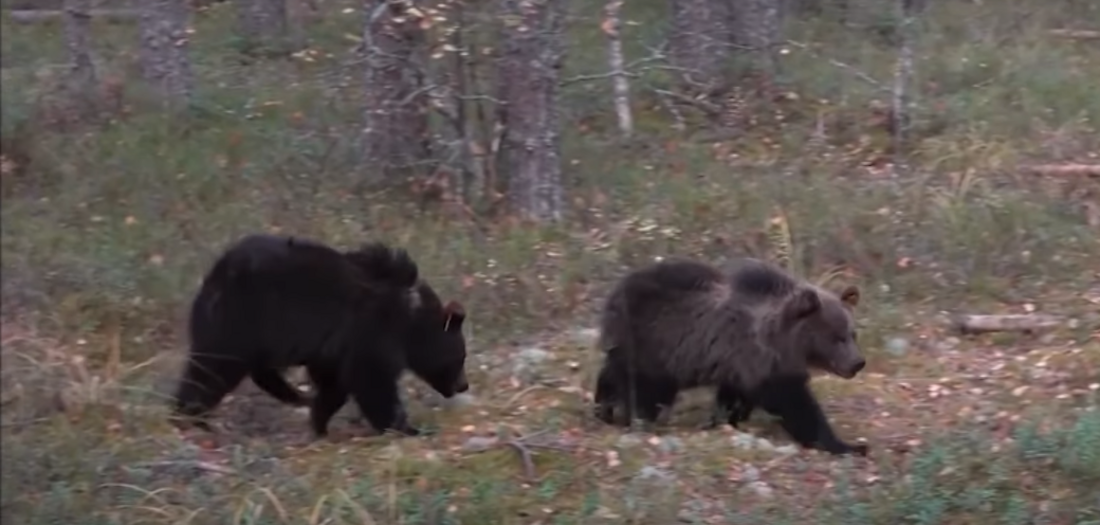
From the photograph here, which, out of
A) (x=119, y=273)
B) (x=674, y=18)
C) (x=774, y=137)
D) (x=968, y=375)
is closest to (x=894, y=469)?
(x=968, y=375)

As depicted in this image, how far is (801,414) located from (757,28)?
8541 millimetres

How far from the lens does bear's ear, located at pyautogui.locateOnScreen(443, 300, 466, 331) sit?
353 inches

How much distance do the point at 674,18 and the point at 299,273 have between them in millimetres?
8793

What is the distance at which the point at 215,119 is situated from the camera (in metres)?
13.8

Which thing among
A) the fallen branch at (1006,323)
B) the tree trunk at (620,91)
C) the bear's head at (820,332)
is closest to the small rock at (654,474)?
the bear's head at (820,332)

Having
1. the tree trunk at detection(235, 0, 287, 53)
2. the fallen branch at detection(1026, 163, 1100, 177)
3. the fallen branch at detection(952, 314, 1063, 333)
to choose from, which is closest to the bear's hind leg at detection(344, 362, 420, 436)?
the fallen branch at detection(952, 314, 1063, 333)

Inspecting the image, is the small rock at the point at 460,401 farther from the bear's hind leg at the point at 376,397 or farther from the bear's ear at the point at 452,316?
the bear's hind leg at the point at 376,397

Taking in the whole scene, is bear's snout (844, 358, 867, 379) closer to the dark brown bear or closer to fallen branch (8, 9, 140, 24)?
the dark brown bear

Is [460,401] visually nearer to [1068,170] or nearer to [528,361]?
[528,361]

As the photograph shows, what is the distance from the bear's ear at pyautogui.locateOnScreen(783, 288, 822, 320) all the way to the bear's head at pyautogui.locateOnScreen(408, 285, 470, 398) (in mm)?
1848

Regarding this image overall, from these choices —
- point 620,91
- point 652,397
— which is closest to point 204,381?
point 652,397

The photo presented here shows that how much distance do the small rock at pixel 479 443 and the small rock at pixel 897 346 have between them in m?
3.17

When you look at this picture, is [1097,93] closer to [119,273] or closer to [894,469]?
[894,469]

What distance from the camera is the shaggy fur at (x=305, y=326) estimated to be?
8.42 m
